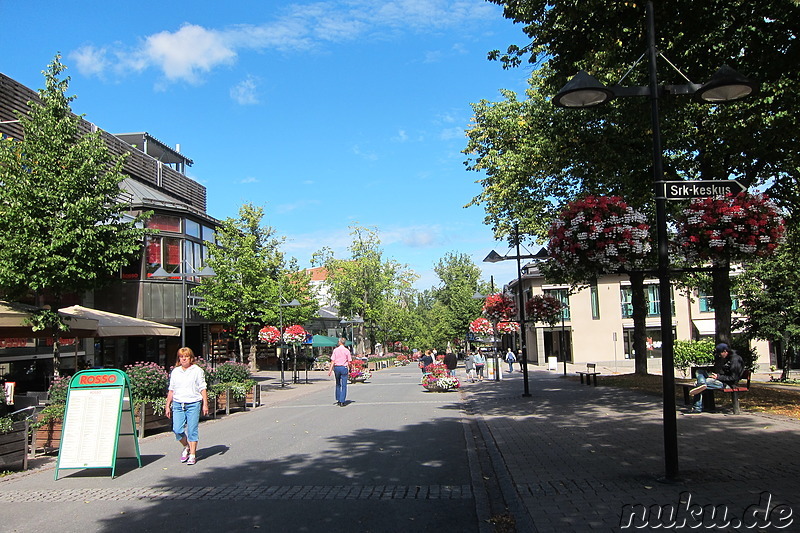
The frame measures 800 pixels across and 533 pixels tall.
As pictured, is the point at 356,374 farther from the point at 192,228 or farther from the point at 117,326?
the point at 117,326

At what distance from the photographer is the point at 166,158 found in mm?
36656

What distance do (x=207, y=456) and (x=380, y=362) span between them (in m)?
43.9

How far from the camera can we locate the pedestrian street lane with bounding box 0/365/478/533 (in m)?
5.64

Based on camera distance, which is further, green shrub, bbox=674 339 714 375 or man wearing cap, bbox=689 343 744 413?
green shrub, bbox=674 339 714 375

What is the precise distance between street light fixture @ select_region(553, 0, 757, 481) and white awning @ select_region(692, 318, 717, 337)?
4700 centimetres

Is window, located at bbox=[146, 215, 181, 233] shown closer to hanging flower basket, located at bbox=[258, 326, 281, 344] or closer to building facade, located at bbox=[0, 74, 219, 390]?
building facade, located at bbox=[0, 74, 219, 390]

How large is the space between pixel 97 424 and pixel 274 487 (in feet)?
9.09

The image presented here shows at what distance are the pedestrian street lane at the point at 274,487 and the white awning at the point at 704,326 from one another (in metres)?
42.9

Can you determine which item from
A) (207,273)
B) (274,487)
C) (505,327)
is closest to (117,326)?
(207,273)

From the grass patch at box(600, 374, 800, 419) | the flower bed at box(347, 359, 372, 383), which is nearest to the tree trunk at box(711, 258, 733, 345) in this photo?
the grass patch at box(600, 374, 800, 419)

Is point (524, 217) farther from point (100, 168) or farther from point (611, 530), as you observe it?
point (611, 530)

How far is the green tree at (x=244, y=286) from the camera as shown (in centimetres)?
2698

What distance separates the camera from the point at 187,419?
8703mm

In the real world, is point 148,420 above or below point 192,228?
below
